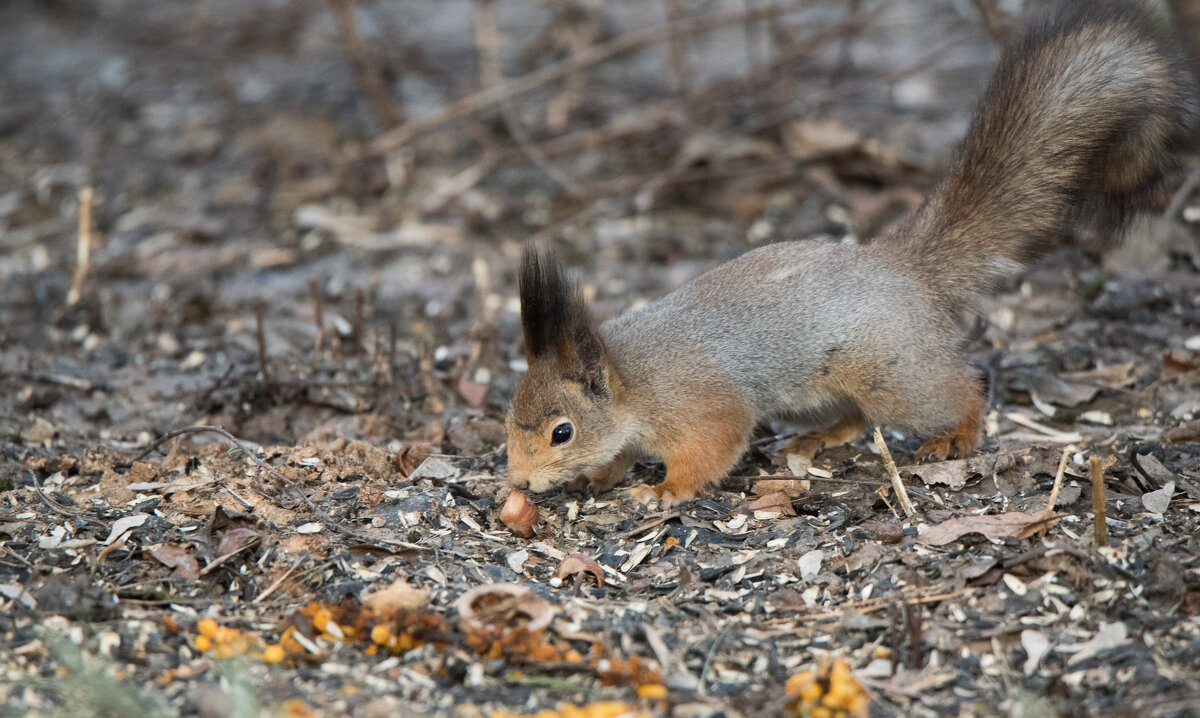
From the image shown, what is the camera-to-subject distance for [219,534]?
368 centimetres

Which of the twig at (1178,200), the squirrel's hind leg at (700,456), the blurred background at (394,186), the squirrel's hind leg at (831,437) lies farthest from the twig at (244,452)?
the twig at (1178,200)

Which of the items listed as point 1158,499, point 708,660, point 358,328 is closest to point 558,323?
point 708,660

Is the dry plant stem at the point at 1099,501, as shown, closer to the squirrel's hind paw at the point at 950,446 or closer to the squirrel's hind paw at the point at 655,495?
the squirrel's hind paw at the point at 950,446

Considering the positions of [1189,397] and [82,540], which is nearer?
[82,540]

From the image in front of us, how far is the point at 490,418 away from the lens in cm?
493

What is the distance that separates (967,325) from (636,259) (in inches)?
98.1

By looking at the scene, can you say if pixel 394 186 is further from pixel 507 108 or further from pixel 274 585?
pixel 274 585

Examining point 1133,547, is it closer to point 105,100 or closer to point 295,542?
point 295,542

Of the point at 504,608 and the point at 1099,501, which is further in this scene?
the point at 1099,501

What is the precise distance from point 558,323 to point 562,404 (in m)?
0.34

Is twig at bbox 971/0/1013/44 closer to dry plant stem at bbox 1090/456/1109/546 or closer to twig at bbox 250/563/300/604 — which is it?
dry plant stem at bbox 1090/456/1109/546

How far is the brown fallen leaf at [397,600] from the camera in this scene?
127 inches

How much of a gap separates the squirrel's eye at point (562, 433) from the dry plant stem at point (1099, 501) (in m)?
1.80

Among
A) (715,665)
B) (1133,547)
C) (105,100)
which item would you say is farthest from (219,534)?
(105,100)
